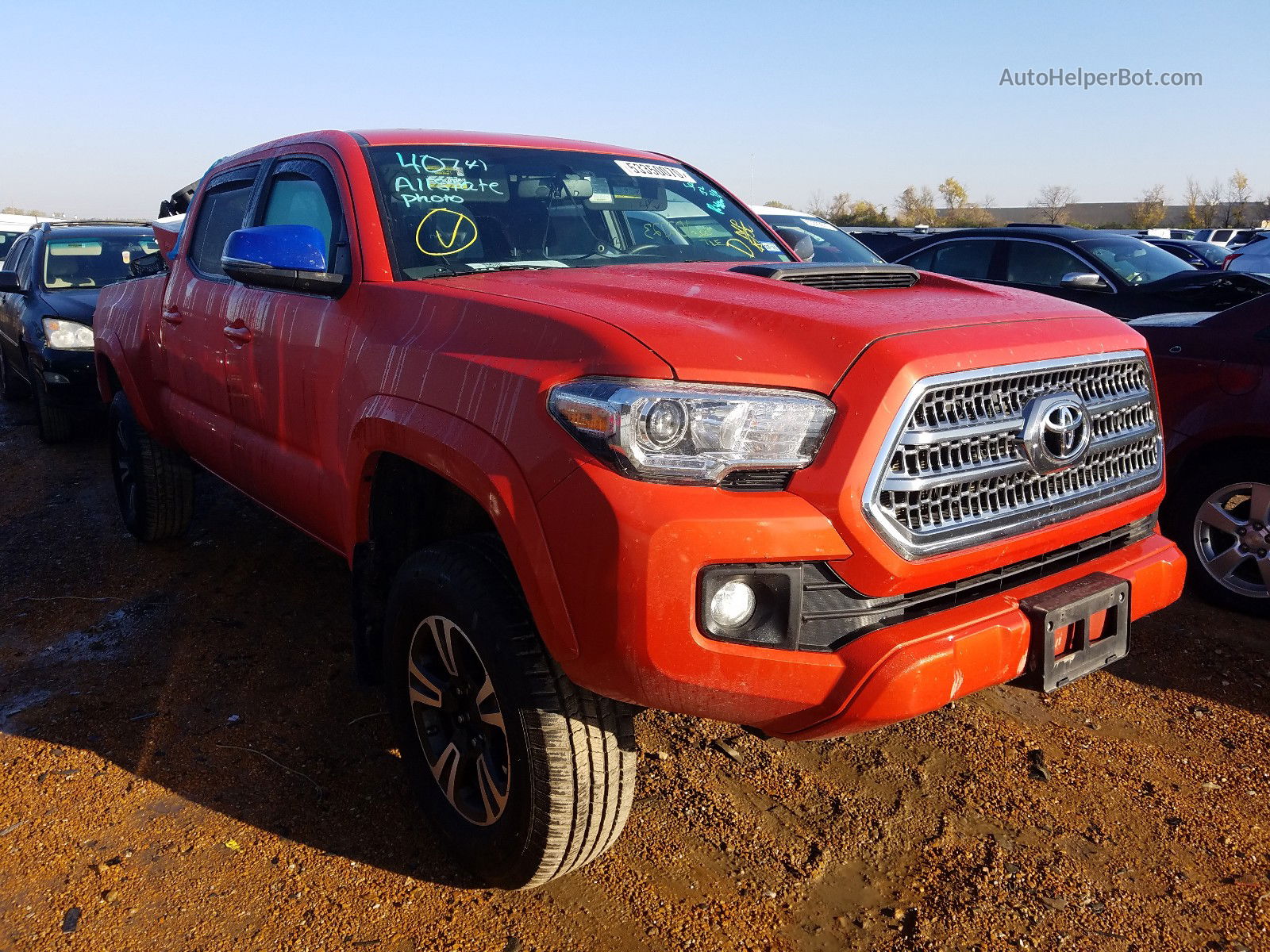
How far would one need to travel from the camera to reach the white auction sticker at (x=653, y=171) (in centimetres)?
375

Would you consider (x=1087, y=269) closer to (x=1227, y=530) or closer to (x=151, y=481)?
(x=1227, y=530)

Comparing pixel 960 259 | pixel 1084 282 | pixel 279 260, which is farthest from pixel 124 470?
pixel 960 259

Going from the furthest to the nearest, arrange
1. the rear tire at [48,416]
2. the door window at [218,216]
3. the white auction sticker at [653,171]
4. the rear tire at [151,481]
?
the rear tire at [48,416]
the rear tire at [151,481]
the door window at [218,216]
the white auction sticker at [653,171]

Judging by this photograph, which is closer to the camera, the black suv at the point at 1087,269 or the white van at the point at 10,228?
the black suv at the point at 1087,269

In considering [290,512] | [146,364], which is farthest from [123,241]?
[290,512]

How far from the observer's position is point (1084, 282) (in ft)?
22.7

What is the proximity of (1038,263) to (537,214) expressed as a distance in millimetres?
6025

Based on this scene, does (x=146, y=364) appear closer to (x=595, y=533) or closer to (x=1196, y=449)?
(x=595, y=533)

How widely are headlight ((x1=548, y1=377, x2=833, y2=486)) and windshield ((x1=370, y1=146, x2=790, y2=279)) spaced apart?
117cm

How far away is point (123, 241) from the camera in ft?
30.4

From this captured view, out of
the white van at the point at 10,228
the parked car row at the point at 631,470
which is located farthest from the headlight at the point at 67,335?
the white van at the point at 10,228

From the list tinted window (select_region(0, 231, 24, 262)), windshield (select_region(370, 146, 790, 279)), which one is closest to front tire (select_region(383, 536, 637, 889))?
windshield (select_region(370, 146, 790, 279))

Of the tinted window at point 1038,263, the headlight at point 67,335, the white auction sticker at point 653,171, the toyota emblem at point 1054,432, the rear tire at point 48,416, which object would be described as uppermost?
the white auction sticker at point 653,171

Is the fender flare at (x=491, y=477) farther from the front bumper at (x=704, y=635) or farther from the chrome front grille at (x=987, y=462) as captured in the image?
the chrome front grille at (x=987, y=462)
